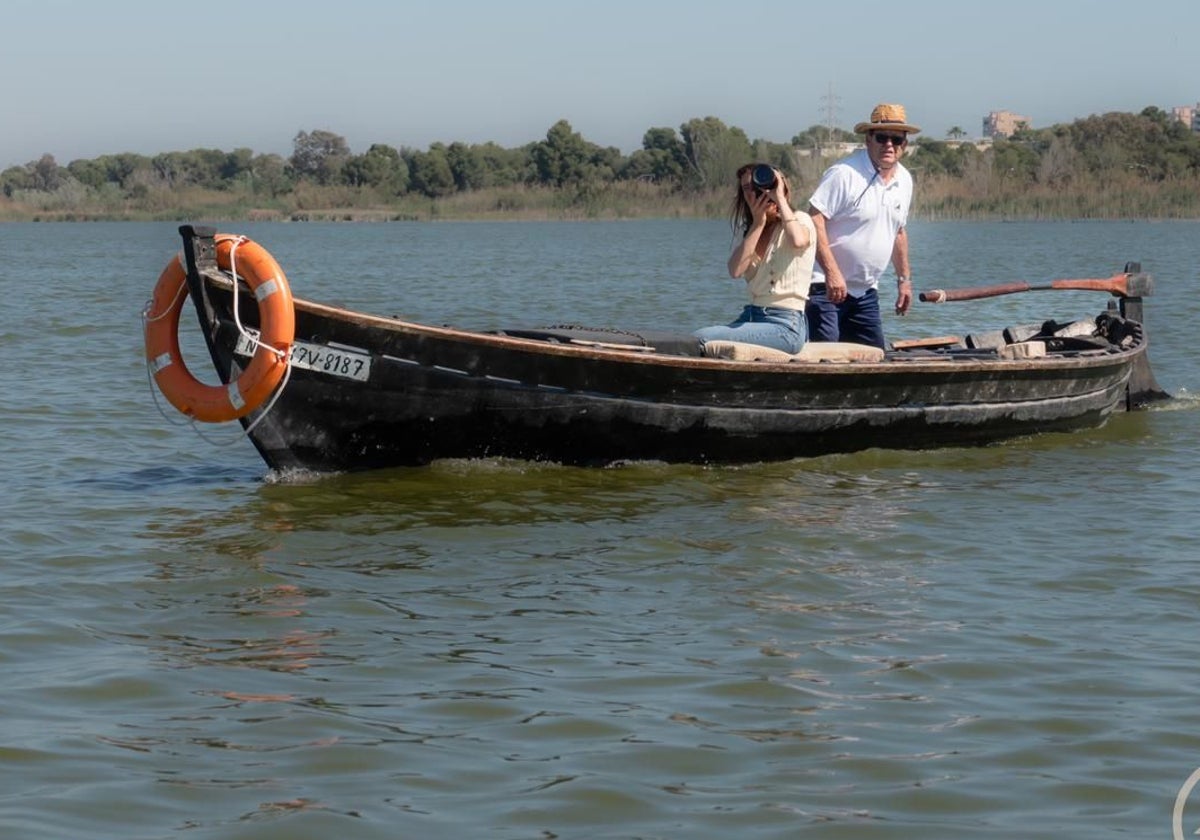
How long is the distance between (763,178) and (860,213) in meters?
1.00

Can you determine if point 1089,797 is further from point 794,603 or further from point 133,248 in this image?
point 133,248

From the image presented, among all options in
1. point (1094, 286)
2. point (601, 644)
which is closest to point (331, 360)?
point (601, 644)

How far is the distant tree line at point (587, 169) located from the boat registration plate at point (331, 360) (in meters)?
44.6

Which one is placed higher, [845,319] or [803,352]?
[845,319]

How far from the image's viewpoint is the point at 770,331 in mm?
9781

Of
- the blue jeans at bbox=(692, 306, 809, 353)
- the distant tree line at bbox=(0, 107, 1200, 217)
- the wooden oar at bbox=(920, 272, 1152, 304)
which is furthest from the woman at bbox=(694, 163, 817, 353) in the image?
the distant tree line at bbox=(0, 107, 1200, 217)

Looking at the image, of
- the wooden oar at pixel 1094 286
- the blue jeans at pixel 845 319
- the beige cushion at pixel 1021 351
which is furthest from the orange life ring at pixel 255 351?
the wooden oar at pixel 1094 286

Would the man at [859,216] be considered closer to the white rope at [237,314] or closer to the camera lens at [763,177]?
the camera lens at [763,177]

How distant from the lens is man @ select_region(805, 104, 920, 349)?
32.6 ft

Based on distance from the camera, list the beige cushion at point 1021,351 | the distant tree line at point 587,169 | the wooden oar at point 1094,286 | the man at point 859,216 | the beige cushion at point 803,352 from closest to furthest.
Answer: the beige cushion at point 803,352 < the man at point 859,216 < the beige cushion at point 1021,351 < the wooden oar at point 1094,286 < the distant tree line at point 587,169

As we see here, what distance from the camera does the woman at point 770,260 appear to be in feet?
30.5

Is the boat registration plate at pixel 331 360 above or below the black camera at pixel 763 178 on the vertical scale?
below

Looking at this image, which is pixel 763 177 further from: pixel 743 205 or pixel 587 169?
pixel 587 169

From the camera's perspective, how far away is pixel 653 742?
5383 millimetres
